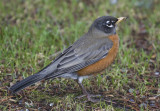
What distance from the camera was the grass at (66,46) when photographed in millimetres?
4380

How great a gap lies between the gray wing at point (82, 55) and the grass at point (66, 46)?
411 mm

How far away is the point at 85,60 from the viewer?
177 inches

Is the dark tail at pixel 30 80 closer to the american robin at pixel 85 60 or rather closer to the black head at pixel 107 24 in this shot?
the american robin at pixel 85 60

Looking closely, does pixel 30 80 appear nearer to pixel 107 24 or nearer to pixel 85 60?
pixel 85 60

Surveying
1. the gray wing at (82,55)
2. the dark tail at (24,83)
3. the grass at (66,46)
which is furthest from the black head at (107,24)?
the dark tail at (24,83)

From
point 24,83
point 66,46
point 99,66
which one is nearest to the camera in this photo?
point 24,83

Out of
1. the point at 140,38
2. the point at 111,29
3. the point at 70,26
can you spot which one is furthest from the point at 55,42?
the point at 140,38

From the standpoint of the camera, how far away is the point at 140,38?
6.45 meters

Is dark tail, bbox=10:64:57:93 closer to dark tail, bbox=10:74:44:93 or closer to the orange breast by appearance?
dark tail, bbox=10:74:44:93

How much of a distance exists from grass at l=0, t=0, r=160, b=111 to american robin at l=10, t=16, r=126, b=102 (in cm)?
32

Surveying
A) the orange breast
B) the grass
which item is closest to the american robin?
the orange breast

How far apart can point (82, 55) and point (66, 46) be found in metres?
1.33

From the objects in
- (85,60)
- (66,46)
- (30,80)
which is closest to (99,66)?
(85,60)

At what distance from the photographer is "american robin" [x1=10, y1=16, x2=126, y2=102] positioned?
4273 mm
